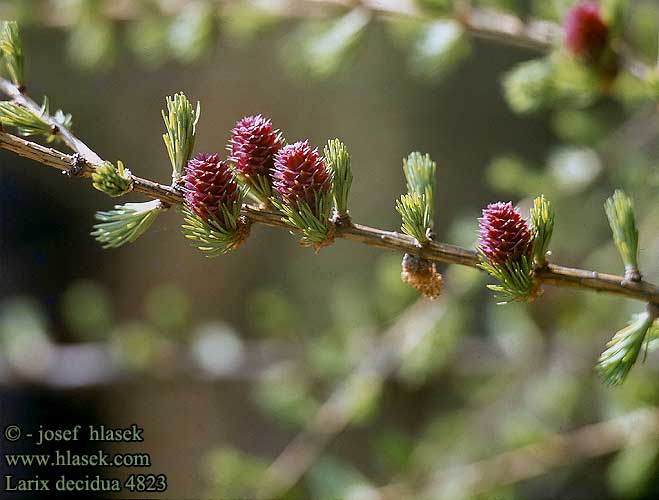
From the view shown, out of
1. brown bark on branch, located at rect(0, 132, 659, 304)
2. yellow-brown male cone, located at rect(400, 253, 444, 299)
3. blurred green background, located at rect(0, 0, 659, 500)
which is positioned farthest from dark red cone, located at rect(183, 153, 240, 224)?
blurred green background, located at rect(0, 0, 659, 500)

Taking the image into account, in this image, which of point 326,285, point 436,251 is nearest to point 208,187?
point 436,251

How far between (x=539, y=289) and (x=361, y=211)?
1.08m

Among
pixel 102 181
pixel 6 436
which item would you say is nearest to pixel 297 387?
pixel 6 436

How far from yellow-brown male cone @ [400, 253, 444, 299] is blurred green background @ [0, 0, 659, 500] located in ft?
1.02

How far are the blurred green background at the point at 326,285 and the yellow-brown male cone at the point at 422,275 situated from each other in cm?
31

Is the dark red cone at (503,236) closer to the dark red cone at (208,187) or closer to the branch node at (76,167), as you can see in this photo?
the dark red cone at (208,187)

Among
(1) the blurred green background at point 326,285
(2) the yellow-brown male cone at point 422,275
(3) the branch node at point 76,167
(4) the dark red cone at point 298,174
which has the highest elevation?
(1) the blurred green background at point 326,285

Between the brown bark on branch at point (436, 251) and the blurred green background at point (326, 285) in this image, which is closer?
the brown bark on branch at point (436, 251)

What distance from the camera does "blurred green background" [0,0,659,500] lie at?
107 centimetres

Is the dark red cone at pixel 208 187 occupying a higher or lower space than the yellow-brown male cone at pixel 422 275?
higher

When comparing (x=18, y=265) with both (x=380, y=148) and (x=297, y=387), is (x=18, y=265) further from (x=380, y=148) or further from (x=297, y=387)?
(x=380, y=148)

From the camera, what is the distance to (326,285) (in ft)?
5.45

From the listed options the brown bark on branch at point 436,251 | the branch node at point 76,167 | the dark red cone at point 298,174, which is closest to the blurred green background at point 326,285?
the brown bark on branch at point 436,251

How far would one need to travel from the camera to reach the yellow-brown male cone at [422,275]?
0.55 m
